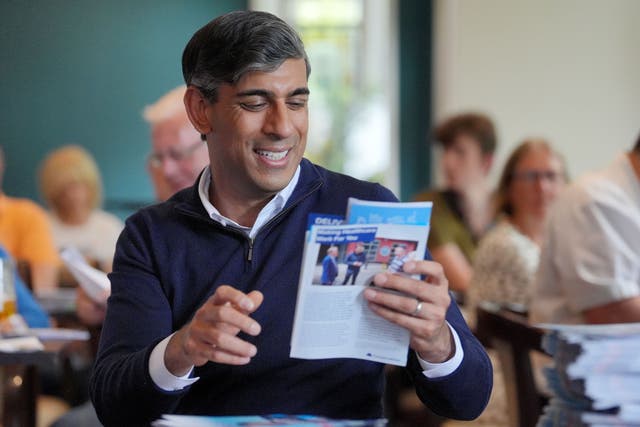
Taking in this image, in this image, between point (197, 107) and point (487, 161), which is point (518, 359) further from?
point (487, 161)

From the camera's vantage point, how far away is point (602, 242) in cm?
257

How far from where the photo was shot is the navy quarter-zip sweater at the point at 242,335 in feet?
5.67

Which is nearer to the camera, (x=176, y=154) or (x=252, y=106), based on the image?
(x=252, y=106)

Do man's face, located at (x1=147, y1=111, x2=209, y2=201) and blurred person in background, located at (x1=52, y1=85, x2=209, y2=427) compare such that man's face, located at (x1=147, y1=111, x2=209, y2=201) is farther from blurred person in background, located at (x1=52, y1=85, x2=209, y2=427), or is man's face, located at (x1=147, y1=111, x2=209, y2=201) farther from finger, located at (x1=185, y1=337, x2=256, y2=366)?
finger, located at (x1=185, y1=337, x2=256, y2=366)

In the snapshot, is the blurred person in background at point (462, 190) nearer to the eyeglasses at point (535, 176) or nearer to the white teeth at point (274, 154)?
the eyeglasses at point (535, 176)

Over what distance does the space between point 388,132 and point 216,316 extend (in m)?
7.34

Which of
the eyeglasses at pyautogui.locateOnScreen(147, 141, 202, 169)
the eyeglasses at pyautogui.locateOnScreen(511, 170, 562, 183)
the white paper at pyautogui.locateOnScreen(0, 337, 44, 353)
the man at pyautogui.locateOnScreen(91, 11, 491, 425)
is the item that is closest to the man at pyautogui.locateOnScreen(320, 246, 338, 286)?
the man at pyautogui.locateOnScreen(91, 11, 491, 425)

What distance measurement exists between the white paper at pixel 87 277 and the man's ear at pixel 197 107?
0.91 m

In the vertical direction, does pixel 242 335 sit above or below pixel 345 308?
below

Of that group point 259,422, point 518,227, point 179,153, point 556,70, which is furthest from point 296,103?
point 556,70

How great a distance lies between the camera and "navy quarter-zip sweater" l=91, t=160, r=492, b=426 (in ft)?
5.67

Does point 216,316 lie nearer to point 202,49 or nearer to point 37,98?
point 202,49

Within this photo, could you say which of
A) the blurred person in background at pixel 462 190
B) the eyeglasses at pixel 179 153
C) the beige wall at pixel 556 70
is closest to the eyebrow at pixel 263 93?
the eyeglasses at pixel 179 153

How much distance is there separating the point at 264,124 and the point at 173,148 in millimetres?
1454
